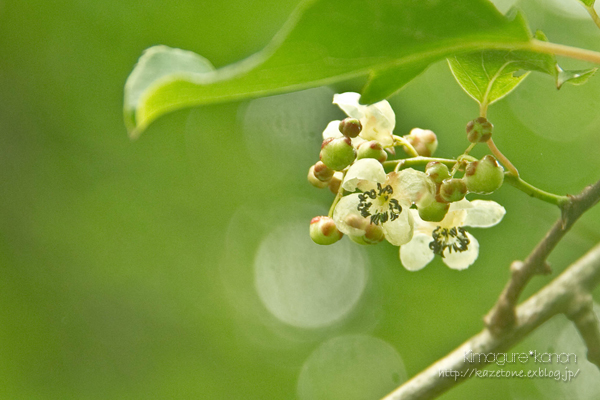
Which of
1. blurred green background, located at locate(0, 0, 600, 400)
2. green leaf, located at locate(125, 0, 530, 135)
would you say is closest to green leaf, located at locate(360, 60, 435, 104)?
green leaf, located at locate(125, 0, 530, 135)

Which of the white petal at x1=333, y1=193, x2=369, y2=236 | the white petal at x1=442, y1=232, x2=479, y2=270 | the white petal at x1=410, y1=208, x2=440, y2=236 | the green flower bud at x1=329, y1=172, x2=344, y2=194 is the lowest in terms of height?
the white petal at x1=442, y1=232, x2=479, y2=270

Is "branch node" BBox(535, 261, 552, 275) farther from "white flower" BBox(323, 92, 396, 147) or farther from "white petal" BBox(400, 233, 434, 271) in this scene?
"white flower" BBox(323, 92, 396, 147)

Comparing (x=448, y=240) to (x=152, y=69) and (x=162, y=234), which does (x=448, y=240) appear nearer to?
(x=152, y=69)

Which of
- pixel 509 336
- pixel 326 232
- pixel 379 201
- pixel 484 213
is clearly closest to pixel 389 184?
pixel 379 201

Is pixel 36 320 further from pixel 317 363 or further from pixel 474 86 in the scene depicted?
pixel 474 86

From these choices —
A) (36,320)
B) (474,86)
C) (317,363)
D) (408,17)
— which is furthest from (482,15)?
(36,320)

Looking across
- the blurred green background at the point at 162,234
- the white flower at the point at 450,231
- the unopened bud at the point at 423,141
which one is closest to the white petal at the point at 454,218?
the white flower at the point at 450,231

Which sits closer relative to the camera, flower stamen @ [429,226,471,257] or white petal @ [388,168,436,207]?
white petal @ [388,168,436,207]

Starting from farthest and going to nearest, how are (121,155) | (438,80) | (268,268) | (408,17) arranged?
1. (268,268)
2. (121,155)
3. (438,80)
4. (408,17)
